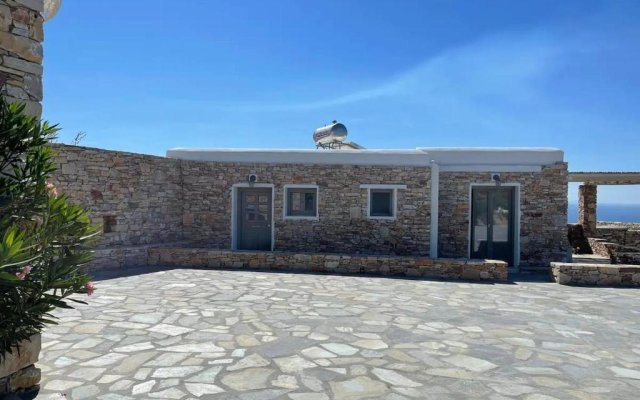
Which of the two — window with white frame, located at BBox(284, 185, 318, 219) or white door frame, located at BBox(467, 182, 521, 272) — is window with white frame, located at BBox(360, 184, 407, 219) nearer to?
window with white frame, located at BBox(284, 185, 318, 219)

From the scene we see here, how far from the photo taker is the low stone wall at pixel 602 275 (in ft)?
→ 30.7

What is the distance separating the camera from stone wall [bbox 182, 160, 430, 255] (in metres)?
11.9

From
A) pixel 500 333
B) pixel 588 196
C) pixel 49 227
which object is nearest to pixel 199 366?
pixel 49 227

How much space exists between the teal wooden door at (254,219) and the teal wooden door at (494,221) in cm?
603

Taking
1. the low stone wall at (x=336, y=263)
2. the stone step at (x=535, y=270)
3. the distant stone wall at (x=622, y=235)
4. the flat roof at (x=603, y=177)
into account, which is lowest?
the stone step at (x=535, y=270)

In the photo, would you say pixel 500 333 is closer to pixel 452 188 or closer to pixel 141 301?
pixel 141 301

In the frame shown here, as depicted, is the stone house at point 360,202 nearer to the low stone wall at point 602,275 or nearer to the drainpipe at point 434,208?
the drainpipe at point 434,208

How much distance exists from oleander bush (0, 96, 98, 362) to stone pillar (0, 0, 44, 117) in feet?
2.30

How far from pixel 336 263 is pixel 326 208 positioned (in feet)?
7.01

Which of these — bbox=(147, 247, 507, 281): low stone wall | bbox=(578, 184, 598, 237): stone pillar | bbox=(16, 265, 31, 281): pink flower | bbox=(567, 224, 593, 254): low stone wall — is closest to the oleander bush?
bbox=(16, 265, 31, 281): pink flower

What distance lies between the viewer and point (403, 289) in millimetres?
8531

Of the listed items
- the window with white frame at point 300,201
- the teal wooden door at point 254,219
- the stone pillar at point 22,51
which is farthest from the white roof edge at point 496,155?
the stone pillar at point 22,51

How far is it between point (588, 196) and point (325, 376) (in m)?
15.3

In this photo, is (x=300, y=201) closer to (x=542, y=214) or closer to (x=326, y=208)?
(x=326, y=208)
